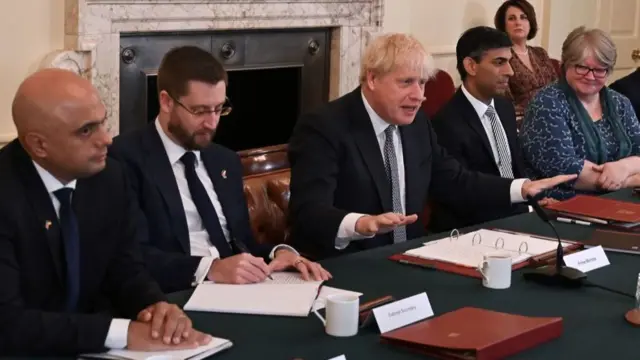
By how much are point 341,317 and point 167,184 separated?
0.95m

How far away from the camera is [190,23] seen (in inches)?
192

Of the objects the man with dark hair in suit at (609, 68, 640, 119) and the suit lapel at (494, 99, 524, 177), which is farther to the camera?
the man with dark hair in suit at (609, 68, 640, 119)

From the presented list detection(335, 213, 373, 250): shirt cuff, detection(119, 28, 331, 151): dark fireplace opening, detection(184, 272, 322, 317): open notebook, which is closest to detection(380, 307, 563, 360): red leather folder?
detection(184, 272, 322, 317): open notebook

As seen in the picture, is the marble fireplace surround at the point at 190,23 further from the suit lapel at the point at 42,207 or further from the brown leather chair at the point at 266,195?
the suit lapel at the point at 42,207

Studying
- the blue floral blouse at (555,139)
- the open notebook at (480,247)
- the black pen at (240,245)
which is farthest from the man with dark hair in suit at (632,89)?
the black pen at (240,245)

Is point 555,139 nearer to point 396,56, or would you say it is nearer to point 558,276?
point 396,56

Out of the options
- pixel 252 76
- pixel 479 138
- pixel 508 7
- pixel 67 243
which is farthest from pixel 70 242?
pixel 508 7

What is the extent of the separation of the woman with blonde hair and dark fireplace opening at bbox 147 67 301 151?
1.80 meters

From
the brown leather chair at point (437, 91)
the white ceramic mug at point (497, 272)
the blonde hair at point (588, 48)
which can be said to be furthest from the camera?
the brown leather chair at point (437, 91)

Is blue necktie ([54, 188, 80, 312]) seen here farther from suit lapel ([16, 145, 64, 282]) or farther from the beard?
the beard

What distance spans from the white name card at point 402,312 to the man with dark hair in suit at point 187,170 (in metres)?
0.59

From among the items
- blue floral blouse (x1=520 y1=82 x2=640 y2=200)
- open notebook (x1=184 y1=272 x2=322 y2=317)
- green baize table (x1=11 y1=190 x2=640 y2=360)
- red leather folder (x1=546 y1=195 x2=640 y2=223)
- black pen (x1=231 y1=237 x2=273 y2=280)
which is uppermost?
blue floral blouse (x1=520 y1=82 x2=640 y2=200)

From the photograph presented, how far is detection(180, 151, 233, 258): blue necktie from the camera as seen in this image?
293cm

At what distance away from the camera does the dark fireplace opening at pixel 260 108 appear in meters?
5.41
